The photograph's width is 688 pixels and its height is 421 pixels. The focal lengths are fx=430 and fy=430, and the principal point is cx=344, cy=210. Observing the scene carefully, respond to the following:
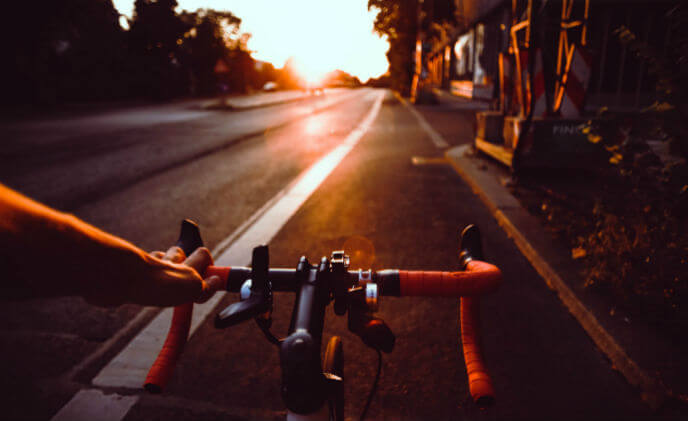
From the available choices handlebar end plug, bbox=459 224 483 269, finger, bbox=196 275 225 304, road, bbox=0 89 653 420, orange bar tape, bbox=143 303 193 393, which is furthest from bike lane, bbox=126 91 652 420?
finger, bbox=196 275 225 304

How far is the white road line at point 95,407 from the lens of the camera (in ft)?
7.57

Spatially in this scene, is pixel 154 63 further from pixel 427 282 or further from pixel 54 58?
pixel 427 282

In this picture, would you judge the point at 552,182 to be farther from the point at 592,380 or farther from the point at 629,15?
the point at 629,15

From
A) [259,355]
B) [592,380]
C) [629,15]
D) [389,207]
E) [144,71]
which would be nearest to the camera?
[592,380]

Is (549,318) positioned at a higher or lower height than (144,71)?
lower

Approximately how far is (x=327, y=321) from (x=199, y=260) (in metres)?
2.13

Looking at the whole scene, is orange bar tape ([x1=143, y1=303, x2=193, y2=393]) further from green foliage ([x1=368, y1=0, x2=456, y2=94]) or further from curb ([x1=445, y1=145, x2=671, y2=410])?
curb ([x1=445, y1=145, x2=671, y2=410])

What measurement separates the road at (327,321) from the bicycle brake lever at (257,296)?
1.61 metres

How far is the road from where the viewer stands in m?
2.42

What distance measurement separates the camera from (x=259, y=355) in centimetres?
283

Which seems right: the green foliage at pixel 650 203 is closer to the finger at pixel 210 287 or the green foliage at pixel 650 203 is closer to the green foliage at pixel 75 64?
the finger at pixel 210 287

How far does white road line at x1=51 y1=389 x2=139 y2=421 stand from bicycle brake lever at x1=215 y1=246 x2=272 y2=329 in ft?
6.16

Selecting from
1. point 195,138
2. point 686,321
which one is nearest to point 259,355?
point 686,321

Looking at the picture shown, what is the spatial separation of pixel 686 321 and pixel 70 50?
114ft
